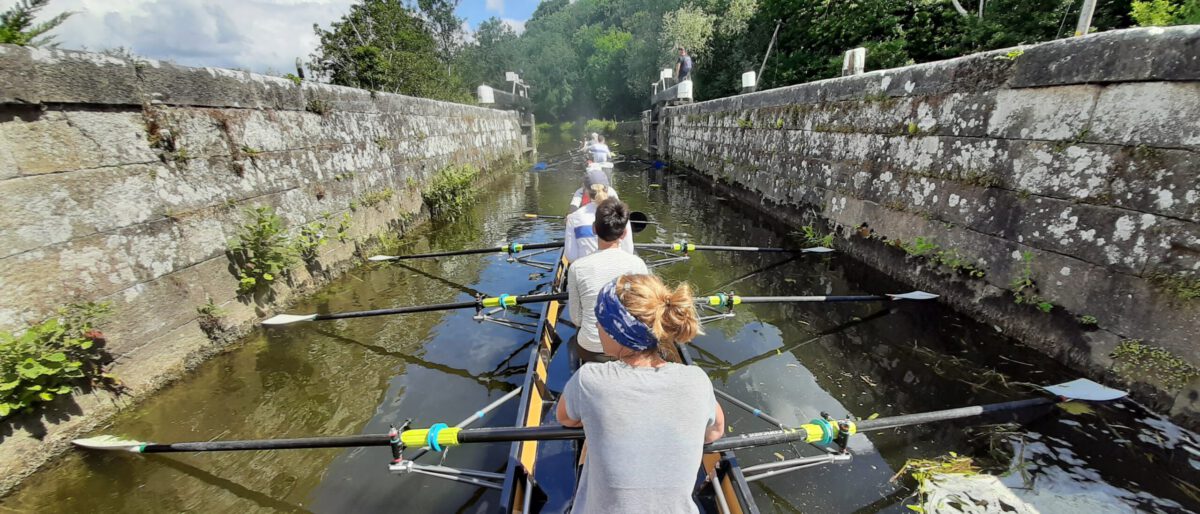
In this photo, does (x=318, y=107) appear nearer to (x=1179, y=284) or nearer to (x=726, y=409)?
(x=726, y=409)

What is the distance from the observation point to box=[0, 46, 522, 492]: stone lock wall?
3105 mm

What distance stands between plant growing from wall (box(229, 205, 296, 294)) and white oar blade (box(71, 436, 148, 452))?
6.48 ft

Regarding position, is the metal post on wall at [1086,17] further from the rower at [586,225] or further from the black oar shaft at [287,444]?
the black oar shaft at [287,444]

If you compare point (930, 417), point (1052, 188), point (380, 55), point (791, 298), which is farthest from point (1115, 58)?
point (380, 55)

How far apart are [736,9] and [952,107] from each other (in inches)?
1039

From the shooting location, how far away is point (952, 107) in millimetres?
5258

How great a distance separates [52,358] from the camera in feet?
9.83

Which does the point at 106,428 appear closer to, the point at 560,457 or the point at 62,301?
the point at 62,301

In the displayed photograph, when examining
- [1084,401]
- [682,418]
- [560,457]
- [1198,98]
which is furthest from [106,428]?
[1198,98]

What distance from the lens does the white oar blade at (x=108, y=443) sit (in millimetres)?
3007

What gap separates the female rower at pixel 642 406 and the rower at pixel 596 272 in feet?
3.79

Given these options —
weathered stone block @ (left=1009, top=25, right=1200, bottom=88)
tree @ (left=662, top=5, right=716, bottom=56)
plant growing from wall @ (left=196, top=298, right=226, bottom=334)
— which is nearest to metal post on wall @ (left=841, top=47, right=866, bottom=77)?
weathered stone block @ (left=1009, top=25, right=1200, bottom=88)

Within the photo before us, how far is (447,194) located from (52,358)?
27.7 ft

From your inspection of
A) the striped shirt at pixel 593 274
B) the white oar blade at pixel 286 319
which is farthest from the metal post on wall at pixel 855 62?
the white oar blade at pixel 286 319
